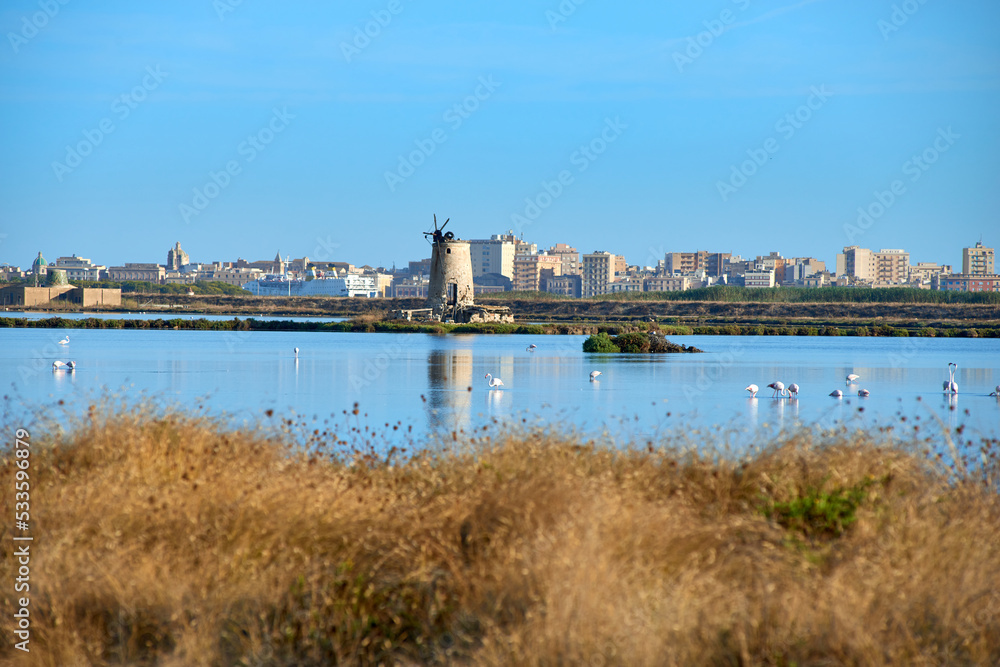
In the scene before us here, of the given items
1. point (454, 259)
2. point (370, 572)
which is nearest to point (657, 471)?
point (370, 572)

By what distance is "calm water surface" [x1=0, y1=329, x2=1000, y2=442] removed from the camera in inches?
503

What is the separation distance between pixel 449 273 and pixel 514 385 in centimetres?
4614

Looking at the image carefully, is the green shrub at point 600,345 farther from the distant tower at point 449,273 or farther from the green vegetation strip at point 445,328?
the distant tower at point 449,273

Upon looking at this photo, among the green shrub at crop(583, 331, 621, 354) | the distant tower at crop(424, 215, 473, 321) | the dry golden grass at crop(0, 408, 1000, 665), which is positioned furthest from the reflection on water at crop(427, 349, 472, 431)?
the distant tower at crop(424, 215, 473, 321)

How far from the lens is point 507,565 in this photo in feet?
16.5

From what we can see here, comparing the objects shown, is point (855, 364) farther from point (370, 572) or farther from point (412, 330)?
point (412, 330)

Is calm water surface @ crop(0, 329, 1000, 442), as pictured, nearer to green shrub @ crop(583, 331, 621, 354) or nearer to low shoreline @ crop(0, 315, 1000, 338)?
green shrub @ crop(583, 331, 621, 354)

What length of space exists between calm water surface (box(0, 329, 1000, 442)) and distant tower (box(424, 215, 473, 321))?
28.9 metres

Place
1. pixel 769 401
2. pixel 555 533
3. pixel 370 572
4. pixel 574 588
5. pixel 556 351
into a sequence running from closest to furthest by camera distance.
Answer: pixel 574 588 → pixel 555 533 → pixel 370 572 → pixel 769 401 → pixel 556 351

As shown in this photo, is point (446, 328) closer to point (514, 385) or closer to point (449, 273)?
point (449, 273)

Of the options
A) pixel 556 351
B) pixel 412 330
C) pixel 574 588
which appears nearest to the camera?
pixel 574 588

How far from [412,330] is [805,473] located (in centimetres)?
5291

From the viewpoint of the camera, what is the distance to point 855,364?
30.6 meters

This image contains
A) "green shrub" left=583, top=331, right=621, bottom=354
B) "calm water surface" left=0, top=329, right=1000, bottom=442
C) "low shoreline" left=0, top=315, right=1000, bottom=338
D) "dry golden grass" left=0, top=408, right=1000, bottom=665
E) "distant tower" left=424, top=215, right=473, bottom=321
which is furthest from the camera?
"distant tower" left=424, top=215, right=473, bottom=321
